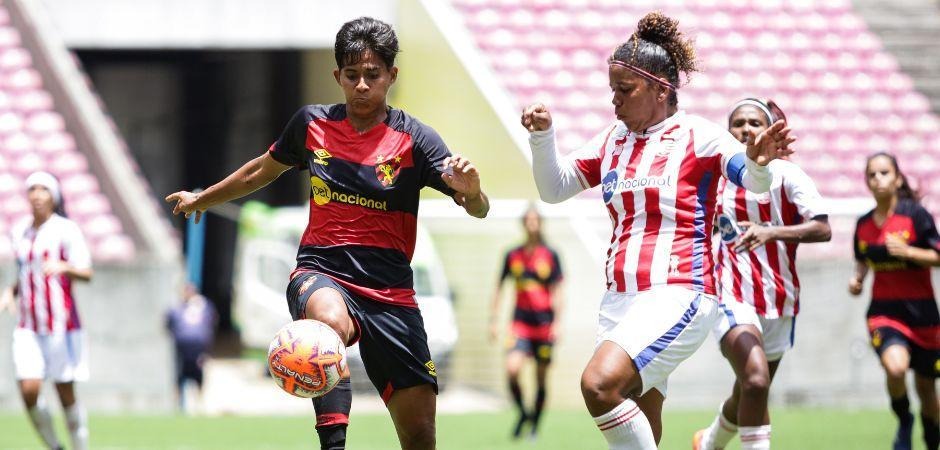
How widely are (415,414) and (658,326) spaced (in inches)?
48.0

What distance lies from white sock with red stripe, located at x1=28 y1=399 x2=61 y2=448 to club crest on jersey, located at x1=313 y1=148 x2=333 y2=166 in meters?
4.99

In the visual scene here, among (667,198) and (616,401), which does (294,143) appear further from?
(616,401)

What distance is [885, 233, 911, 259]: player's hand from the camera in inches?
389

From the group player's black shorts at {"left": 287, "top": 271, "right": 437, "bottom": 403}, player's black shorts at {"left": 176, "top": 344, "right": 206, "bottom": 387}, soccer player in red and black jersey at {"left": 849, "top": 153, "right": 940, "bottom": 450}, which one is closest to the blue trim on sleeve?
player's black shorts at {"left": 287, "top": 271, "right": 437, "bottom": 403}

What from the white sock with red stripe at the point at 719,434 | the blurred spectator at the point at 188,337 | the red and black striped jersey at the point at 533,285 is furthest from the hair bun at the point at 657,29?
the blurred spectator at the point at 188,337

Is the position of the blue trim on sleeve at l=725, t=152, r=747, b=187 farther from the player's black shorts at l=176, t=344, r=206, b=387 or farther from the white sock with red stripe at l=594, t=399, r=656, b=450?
the player's black shorts at l=176, t=344, r=206, b=387

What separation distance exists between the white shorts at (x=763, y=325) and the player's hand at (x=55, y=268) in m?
5.14

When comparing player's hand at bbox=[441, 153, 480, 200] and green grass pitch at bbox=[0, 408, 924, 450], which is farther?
green grass pitch at bbox=[0, 408, 924, 450]

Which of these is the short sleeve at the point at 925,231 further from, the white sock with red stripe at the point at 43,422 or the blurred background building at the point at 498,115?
the blurred background building at the point at 498,115

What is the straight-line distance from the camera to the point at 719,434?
333 inches

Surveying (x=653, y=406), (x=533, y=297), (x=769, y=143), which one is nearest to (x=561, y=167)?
(x=769, y=143)

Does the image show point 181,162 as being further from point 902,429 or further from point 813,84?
point 902,429

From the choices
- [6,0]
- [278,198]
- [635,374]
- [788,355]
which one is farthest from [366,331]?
[278,198]

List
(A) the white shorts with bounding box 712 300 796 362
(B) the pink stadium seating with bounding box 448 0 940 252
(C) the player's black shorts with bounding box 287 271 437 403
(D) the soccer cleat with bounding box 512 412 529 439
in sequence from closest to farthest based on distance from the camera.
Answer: (C) the player's black shorts with bounding box 287 271 437 403 < (A) the white shorts with bounding box 712 300 796 362 < (D) the soccer cleat with bounding box 512 412 529 439 < (B) the pink stadium seating with bounding box 448 0 940 252
